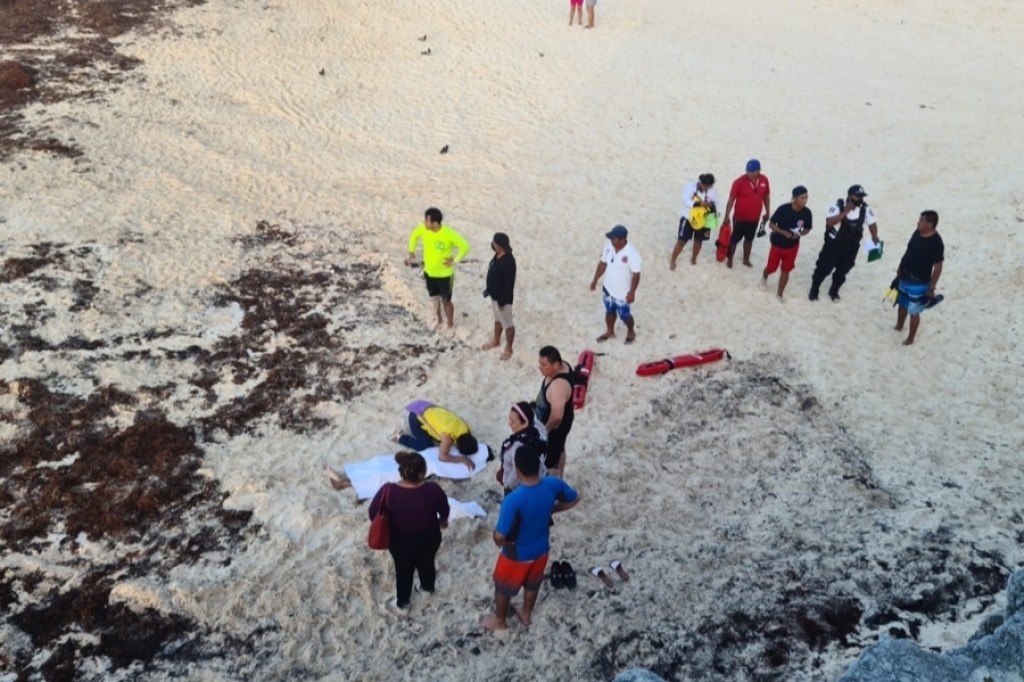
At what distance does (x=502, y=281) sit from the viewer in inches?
382

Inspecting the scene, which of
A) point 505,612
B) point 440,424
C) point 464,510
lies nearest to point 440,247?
point 440,424

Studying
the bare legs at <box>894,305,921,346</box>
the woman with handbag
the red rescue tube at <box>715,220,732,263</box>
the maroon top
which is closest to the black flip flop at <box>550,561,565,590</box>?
the woman with handbag

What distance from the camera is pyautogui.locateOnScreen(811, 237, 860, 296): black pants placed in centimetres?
1137

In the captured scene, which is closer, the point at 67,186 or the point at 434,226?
the point at 434,226

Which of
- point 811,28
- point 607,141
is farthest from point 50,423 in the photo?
point 811,28

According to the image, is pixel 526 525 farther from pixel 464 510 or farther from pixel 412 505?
pixel 464 510

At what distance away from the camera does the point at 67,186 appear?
1382 centimetres

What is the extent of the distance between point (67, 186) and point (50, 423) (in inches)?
253

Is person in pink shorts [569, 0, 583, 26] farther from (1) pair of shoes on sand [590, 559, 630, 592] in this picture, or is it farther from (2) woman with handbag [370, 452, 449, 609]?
(2) woman with handbag [370, 452, 449, 609]

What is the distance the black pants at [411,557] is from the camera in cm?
635

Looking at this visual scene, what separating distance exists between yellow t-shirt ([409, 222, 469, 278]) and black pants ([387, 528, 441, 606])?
169 inches

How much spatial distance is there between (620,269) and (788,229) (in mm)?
2754

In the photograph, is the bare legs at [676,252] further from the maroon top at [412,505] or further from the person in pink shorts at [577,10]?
the person in pink shorts at [577,10]

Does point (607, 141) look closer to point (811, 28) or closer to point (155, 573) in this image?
point (811, 28)
